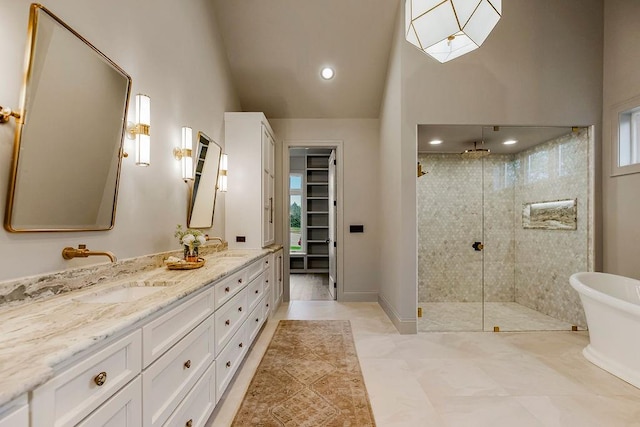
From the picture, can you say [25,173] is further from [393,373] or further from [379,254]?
[379,254]

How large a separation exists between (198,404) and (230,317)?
625 millimetres

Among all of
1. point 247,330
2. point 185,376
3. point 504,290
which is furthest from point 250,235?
point 504,290

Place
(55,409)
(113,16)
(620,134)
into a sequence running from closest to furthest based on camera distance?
1. (55,409)
2. (113,16)
3. (620,134)

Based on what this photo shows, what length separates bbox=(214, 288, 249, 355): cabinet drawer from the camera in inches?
78.9

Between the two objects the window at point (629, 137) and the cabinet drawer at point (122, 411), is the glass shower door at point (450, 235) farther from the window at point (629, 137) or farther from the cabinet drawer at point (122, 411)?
the cabinet drawer at point (122, 411)

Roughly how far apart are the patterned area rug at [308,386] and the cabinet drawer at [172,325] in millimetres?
769

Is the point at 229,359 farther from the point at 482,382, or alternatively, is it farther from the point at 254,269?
Result: the point at 482,382

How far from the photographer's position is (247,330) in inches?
106

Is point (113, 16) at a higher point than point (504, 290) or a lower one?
higher

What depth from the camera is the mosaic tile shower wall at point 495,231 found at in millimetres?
3850

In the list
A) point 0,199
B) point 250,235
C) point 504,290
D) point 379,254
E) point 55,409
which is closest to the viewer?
point 55,409

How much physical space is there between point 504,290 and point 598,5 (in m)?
3.42

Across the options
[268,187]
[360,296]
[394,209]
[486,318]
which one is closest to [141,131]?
[268,187]

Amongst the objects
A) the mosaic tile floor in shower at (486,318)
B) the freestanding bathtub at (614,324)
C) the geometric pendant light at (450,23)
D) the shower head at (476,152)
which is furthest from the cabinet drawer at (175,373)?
the shower head at (476,152)
